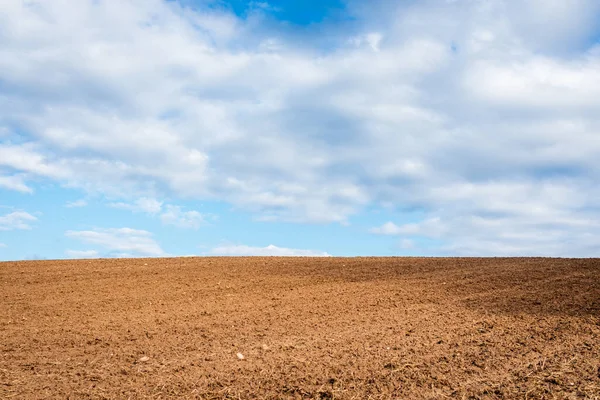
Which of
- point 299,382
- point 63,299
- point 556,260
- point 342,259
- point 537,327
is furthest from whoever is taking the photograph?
point 342,259

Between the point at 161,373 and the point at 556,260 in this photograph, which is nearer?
the point at 161,373

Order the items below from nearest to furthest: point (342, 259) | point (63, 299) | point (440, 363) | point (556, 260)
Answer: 1. point (440, 363)
2. point (63, 299)
3. point (556, 260)
4. point (342, 259)

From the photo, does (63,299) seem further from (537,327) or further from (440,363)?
(537,327)

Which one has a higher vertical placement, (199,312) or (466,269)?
(466,269)

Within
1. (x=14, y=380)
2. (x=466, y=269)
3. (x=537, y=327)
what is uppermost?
(x=466, y=269)

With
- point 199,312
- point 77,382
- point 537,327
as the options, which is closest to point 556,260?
point 537,327

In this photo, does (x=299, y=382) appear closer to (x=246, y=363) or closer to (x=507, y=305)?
(x=246, y=363)

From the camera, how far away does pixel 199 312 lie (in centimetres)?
1146

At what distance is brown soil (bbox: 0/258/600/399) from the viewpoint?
7.08 m

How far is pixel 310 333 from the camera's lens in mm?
9352

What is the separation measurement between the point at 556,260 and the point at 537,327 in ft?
28.3

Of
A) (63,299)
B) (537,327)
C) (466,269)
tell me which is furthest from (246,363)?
(466,269)

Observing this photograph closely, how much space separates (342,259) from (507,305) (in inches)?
335

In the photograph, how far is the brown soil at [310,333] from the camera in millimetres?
7082
